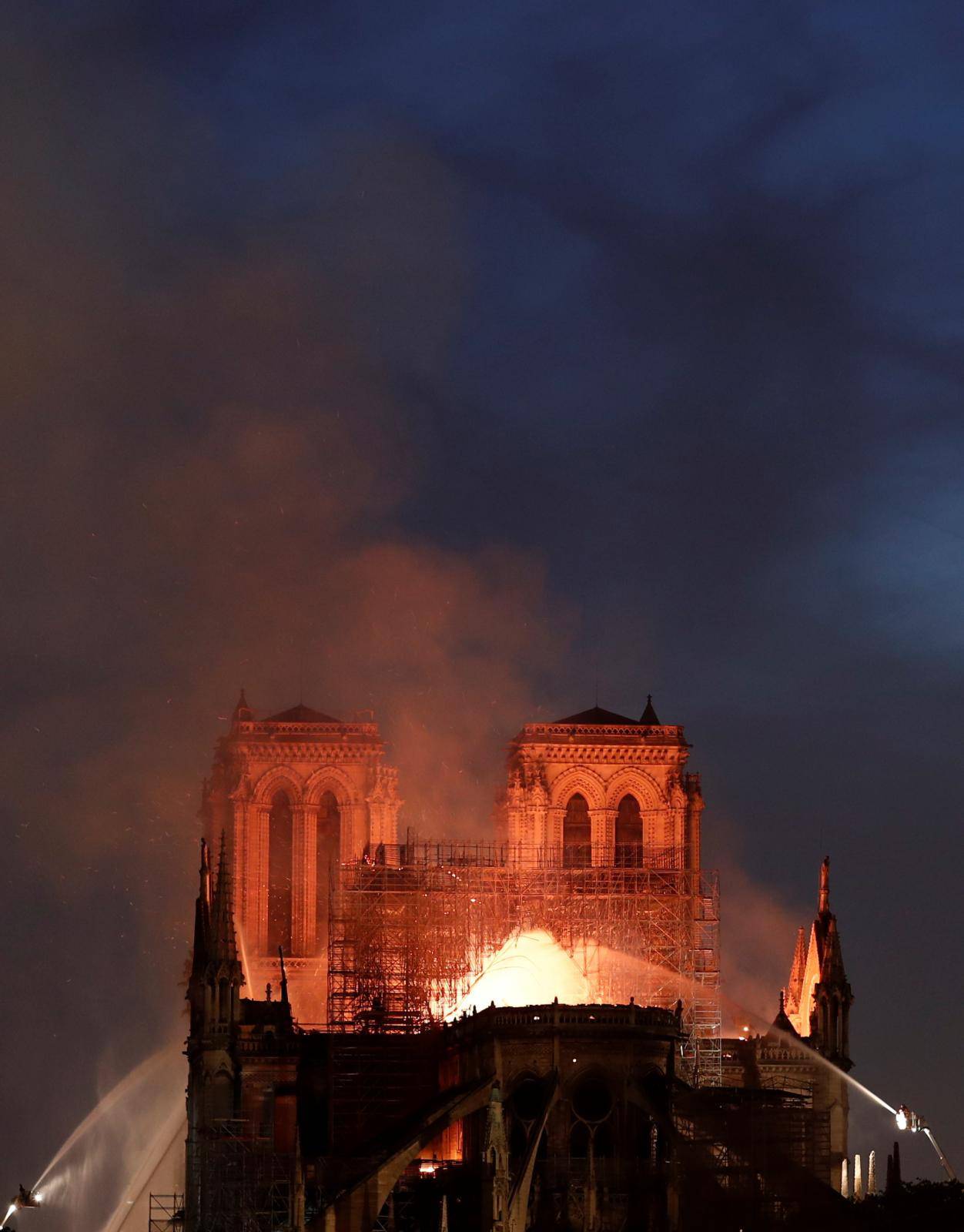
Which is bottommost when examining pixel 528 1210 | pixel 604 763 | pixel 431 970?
pixel 528 1210

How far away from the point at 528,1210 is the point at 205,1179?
38.8 ft

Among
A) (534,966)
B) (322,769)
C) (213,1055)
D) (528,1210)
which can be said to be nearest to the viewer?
(528,1210)

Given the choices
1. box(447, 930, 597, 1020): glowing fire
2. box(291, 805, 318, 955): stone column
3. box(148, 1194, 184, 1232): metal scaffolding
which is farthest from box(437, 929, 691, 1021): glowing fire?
box(148, 1194, 184, 1232): metal scaffolding

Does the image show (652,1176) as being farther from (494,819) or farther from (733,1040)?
(494,819)

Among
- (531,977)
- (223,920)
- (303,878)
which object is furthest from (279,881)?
(223,920)

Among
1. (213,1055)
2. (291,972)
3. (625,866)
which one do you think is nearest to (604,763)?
(625,866)

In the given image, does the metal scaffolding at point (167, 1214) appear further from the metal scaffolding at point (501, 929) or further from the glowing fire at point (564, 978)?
the glowing fire at point (564, 978)

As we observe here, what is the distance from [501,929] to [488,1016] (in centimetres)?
1323

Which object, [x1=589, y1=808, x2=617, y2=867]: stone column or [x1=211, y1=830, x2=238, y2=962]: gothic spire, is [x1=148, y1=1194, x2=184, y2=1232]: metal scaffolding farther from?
[x1=589, y1=808, x2=617, y2=867]: stone column

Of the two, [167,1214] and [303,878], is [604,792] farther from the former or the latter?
[167,1214]

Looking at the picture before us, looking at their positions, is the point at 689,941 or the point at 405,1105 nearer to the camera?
the point at 405,1105

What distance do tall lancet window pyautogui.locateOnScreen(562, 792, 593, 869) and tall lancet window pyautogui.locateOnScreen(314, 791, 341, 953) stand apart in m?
8.77

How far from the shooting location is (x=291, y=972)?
131m

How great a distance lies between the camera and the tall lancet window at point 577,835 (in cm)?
12988
